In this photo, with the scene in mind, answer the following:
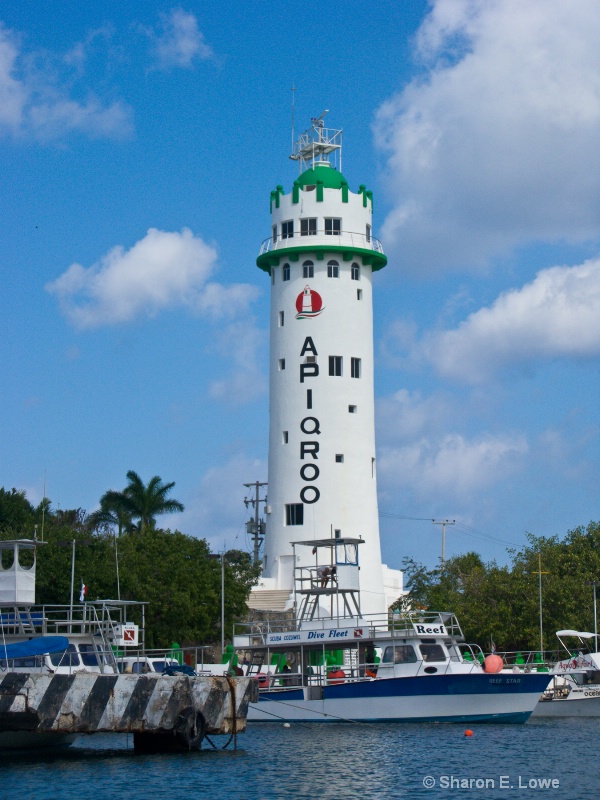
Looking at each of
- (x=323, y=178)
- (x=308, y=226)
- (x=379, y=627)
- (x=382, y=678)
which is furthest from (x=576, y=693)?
(x=323, y=178)

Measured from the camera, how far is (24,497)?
306 ft

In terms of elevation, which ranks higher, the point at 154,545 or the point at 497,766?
the point at 154,545

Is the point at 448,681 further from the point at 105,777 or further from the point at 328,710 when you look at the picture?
the point at 105,777

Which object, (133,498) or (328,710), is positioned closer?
(328,710)

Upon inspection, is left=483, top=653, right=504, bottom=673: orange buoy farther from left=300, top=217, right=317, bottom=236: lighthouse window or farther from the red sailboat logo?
left=300, top=217, right=317, bottom=236: lighthouse window

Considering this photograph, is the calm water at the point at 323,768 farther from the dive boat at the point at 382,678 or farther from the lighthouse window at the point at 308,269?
the lighthouse window at the point at 308,269

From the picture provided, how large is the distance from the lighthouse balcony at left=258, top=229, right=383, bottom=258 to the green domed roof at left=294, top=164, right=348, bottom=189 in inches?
119

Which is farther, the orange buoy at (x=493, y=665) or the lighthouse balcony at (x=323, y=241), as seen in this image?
the lighthouse balcony at (x=323, y=241)

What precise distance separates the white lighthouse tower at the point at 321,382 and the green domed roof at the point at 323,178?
0.55ft

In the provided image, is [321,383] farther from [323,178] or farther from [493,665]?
[493,665]

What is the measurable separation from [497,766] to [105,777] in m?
9.91

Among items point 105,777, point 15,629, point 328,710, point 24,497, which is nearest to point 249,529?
point 24,497

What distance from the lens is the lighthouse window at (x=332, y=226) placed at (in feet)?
241

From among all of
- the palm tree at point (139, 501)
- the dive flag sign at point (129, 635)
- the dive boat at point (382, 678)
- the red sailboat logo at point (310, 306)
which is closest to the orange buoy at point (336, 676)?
the dive boat at point (382, 678)
